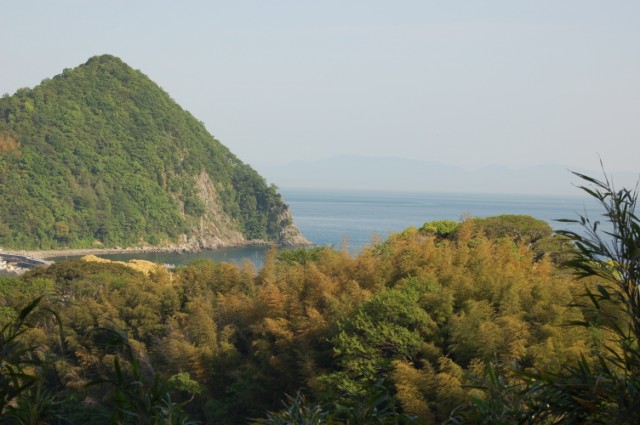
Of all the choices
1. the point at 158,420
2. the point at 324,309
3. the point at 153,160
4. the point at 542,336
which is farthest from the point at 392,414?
the point at 153,160

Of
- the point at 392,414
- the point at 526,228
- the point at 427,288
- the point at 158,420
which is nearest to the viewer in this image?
the point at 158,420

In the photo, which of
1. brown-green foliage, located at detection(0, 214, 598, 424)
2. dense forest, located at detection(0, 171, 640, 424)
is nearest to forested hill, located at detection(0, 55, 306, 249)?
dense forest, located at detection(0, 171, 640, 424)

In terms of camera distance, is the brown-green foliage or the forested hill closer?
the brown-green foliage

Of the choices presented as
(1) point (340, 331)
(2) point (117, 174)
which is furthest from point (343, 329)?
(2) point (117, 174)

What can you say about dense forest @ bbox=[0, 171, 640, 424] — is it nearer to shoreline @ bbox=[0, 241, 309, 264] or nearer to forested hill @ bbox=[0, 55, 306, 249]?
shoreline @ bbox=[0, 241, 309, 264]

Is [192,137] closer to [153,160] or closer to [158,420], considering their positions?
[153,160]

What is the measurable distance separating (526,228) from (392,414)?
20341mm

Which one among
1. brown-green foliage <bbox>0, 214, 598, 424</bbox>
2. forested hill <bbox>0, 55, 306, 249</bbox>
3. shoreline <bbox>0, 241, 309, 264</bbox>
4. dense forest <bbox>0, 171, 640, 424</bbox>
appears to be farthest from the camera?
forested hill <bbox>0, 55, 306, 249</bbox>

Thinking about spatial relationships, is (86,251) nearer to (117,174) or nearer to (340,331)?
(117,174)

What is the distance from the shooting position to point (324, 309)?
15039 millimetres

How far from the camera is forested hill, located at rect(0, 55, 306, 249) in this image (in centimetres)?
6856

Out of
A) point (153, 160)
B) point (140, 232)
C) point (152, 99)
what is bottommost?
point (140, 232)

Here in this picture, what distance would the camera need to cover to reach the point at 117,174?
7800 centimetres

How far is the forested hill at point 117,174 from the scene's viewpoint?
68.6 meters
